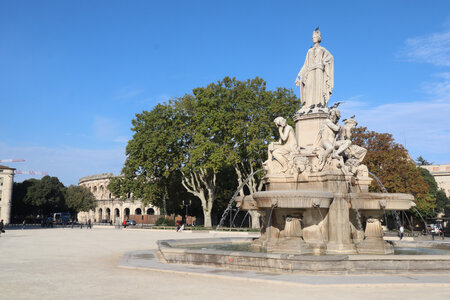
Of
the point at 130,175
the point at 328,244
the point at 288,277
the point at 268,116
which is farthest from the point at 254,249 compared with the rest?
the point at 130,175

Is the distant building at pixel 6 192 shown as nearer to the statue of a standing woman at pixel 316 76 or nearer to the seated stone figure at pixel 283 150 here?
the seated stone figure at pixel 283 150

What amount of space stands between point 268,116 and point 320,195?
26.3 metres

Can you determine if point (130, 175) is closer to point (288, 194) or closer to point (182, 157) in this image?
point (182, 157)

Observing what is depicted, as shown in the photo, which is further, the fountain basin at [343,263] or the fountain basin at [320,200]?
the fountain basin at [320,200]

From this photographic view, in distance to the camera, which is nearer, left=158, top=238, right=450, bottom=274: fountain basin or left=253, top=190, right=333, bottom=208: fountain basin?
left=158, top=238, right=450, bottom=274: fountain basin

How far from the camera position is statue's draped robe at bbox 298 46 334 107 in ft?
51.5

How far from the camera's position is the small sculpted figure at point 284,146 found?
46.7ft

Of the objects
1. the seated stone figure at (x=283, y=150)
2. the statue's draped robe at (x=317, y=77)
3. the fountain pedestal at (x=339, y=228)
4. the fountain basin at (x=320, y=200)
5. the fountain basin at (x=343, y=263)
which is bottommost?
the fountain basin at (x=343, y=263)

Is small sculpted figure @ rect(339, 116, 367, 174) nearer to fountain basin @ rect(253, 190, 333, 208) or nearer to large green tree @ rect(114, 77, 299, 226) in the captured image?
fountain basin @ rect(253, 190, 333, 208)

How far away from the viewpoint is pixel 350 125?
47.9 feet

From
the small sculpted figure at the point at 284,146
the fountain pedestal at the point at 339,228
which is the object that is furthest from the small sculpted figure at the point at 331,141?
the fountain pedestal at the point at 339,228

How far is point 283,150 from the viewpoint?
1434 cm

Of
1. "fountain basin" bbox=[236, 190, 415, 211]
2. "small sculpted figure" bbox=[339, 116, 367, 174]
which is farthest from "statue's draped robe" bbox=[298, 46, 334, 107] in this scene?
"fountain basin" bbox=[236, 190, 415, 211]

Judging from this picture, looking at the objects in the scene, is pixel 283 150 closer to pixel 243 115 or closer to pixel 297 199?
pixel 297 199
